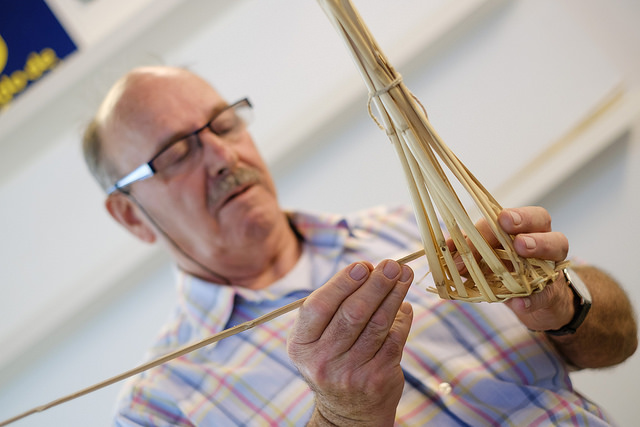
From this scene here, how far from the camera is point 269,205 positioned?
1.03m

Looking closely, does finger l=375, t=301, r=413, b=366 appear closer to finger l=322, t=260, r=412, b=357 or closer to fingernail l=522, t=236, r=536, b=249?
finger l=322, t=260, r=412, b=357

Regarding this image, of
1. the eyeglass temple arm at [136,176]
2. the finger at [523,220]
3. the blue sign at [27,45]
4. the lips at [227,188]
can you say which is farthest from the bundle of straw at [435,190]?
the blue sign at [27,45]

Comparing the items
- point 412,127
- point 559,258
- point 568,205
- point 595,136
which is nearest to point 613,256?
point 568,205

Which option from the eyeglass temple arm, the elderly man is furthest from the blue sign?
the eyeglass temple arm

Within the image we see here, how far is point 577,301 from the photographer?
2.52ft

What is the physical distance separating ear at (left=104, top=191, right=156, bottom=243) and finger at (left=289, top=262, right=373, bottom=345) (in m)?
0.60

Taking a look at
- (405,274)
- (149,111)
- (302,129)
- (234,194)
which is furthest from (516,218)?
(302,129)

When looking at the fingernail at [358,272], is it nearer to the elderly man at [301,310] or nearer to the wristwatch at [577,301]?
the elderly man at [301,310]

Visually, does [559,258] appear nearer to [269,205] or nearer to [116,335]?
[269,205]

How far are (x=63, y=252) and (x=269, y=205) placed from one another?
0.61 metres

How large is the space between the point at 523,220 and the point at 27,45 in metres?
1.24

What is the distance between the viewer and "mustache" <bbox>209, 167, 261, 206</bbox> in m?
1.00

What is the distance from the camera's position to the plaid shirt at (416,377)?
32.5 inches

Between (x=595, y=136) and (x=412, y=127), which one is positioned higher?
(x=412, y=127)
